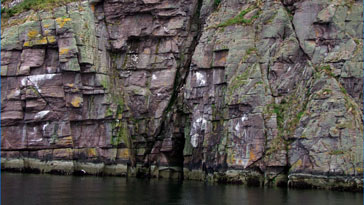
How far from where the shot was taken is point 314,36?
70.9m

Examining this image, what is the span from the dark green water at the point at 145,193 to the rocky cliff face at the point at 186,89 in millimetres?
5828

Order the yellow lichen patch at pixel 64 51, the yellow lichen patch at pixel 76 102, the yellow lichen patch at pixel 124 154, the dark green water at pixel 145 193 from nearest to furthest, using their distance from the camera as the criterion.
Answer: the dark green water at pixel 145 193
the yellow lichen patch at pixel 64 51
the yellow lichen patch at pixel 76 102
the yellow lichen patch at pixel 124 154

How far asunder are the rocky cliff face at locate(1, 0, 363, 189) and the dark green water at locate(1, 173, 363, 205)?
583 cm

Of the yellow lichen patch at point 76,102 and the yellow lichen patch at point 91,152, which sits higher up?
the yellow lichen patch at point 76,102

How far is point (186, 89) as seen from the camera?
258 ft

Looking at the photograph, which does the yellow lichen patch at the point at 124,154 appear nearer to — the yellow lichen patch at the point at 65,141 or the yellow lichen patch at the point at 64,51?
the yellow lichen patch at the point at 65,141

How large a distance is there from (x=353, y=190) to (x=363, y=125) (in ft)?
25.0

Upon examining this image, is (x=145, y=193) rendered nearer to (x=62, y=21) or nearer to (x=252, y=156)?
(x=252, y=156)

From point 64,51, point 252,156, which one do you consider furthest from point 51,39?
point 252,156

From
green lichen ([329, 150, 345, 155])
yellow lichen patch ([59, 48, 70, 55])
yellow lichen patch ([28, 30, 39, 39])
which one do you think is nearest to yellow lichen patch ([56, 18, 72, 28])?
yellow lichen patch ([28, 30, 39, 39])

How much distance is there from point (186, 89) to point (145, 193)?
22.4m

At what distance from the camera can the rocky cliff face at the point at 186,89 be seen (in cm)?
6744

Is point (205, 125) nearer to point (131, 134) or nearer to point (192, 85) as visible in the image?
point (192, 85)

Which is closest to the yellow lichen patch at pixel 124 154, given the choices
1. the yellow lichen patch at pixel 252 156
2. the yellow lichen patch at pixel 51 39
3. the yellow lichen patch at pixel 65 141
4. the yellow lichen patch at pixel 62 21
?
the yellow lichen patch at pixel 65 141
